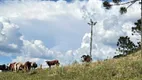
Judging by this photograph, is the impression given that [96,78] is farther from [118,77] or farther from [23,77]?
[23,77]

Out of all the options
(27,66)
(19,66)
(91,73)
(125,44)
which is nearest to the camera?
(91,73)

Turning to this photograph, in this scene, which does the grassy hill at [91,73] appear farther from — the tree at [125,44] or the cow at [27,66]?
the tree at [125,44]

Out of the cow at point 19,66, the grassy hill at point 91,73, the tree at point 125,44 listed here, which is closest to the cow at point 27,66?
the cow at point 19,66

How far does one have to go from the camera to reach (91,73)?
26.1 meters

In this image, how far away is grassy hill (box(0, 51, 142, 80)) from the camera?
2408 cm

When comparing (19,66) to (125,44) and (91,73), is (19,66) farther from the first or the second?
(125,44)

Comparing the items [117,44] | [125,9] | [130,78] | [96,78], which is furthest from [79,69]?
[117,44]

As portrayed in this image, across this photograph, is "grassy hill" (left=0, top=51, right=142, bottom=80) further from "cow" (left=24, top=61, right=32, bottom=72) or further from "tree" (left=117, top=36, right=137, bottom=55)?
"tree" (left=117, top=36, right=137, bottom=55)

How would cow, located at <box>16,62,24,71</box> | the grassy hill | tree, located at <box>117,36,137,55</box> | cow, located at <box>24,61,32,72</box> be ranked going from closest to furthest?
the grassy hill → cow, located at <box>24,61,32,72</box> → cow, located at <box>16,62,24,71</box> → tree, located at <box>117,36,137,55</box>

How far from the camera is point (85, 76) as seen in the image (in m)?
25.4

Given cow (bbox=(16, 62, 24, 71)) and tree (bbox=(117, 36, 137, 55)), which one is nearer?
cow (bbox=(16, 62, 24, 71))

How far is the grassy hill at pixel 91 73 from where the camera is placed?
2408 centimetres

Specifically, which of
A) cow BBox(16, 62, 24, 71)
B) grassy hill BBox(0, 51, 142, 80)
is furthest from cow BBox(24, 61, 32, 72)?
grassy hill BBox(0, 51, 142, 80)

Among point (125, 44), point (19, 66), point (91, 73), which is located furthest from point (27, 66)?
point (125, 44)
